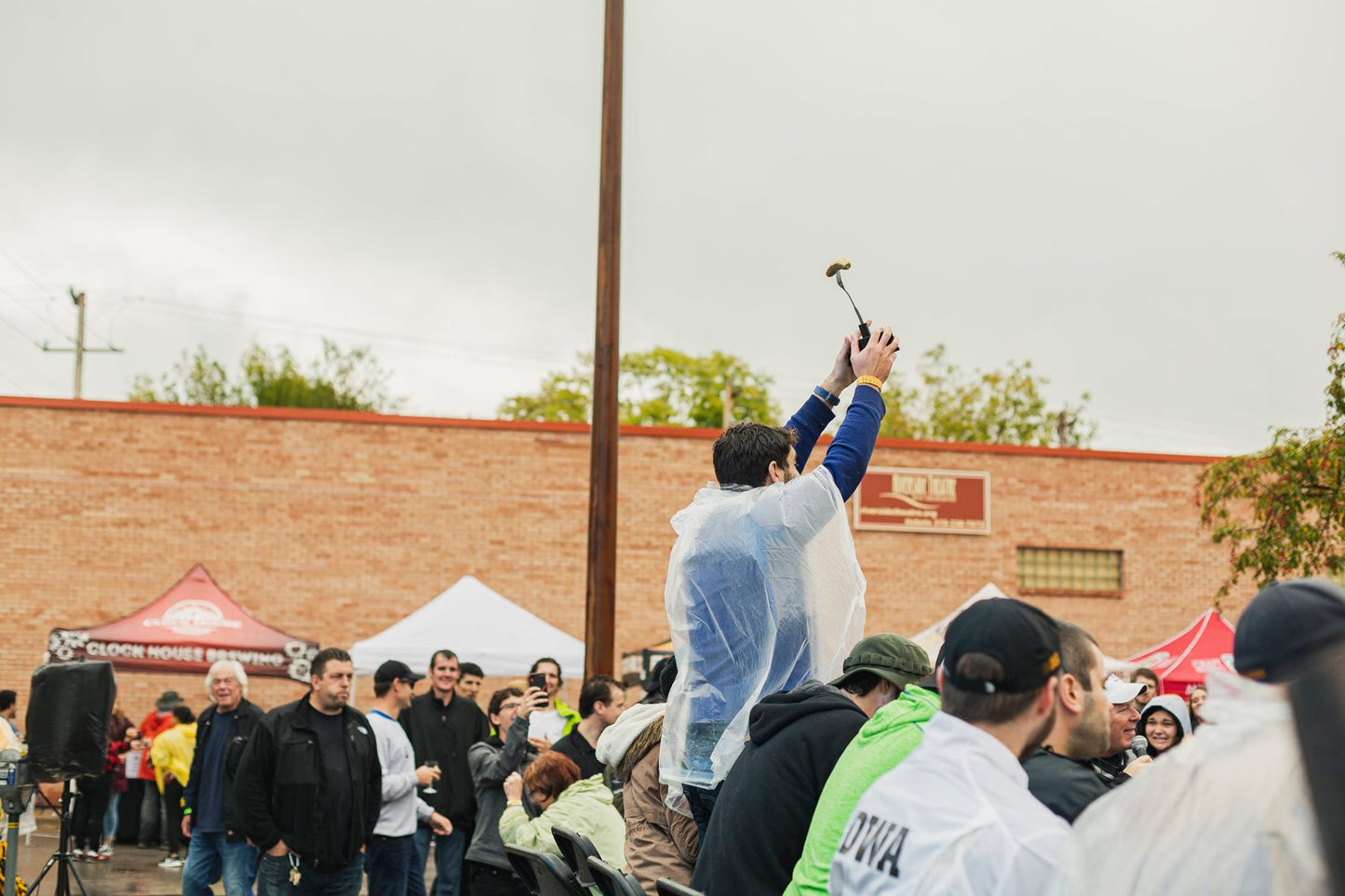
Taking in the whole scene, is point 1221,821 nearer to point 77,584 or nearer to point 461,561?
point 461,561

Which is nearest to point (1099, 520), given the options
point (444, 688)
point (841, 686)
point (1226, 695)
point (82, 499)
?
point (444, 688)

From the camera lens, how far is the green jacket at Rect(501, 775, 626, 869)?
5.96 metres

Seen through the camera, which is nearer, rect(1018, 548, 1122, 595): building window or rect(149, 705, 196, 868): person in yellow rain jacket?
rect(149, 705, 196, 868): person in yellow rain jacket

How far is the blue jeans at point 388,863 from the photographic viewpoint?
8984 millimetres

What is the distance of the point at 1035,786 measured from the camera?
289cm

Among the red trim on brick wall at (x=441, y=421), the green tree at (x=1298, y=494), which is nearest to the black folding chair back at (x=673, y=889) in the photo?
the green tree at (x=1298, y=494)

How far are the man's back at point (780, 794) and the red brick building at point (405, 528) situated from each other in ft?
61.4

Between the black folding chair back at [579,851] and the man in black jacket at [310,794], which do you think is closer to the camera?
the black folding chair back at [579,851]

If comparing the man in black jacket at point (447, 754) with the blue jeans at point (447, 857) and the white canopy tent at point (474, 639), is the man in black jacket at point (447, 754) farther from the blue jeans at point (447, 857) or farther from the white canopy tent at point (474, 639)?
the white canopy tent at point (474, 639)

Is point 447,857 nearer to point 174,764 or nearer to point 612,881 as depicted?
point 174,764

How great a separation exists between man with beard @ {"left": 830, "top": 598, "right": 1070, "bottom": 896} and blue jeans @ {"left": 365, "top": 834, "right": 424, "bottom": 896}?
7072mm

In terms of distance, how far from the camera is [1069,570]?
950 inches

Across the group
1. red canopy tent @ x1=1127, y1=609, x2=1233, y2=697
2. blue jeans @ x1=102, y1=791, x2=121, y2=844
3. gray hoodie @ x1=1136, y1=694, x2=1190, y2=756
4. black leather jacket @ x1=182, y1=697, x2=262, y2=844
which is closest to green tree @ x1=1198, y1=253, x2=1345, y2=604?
A: red canopy tent @ x1=1127, y1=609, x2=1233, y2=697

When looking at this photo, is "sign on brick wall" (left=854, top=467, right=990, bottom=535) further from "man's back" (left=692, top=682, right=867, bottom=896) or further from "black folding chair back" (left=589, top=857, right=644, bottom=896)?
"man's back" (left=692, top=682, right=867, bottom=896)
